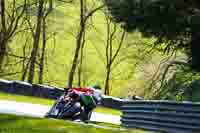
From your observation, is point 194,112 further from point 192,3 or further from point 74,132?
point 192,3

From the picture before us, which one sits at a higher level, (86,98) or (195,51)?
(195,51)

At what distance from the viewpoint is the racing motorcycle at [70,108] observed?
16.3m

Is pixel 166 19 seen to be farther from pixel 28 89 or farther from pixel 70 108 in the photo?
pixel 28 89

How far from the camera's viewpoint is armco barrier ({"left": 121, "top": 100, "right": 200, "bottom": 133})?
43.0 ft

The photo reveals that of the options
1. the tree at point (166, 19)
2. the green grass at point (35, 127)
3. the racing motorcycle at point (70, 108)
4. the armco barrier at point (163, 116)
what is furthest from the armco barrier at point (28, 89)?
the green grass at point (35, 127)

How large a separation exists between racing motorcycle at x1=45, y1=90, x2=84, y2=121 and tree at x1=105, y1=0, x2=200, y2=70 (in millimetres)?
3246

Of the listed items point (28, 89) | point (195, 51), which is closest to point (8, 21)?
point (28, 89)

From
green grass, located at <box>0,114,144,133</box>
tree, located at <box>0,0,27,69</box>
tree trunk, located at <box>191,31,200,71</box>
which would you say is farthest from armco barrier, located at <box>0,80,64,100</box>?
green grass, located at <box>0,114,144,133</box>

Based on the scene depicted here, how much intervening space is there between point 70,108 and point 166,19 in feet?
12.5

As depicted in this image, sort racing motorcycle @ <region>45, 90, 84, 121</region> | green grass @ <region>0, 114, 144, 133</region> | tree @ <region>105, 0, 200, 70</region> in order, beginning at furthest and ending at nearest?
1. tree @ <region>105, 0, 200, 70</region>
2. racing motorcycle @ <region>45, 90, 84, 121</region>
3. green grass @ <region>0, 114, 144, 133</region>

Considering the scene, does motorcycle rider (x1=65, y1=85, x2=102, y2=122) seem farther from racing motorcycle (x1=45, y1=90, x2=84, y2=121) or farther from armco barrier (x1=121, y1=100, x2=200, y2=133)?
armco barrier (x1=121, y1=100, x2=200, y2=133)

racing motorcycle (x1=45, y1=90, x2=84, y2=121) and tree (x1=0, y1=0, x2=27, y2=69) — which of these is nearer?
racing motorcycle (x1=45, y1=90, x2=84, y2=121)

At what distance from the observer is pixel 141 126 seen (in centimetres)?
1616

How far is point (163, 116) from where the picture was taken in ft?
48.4
